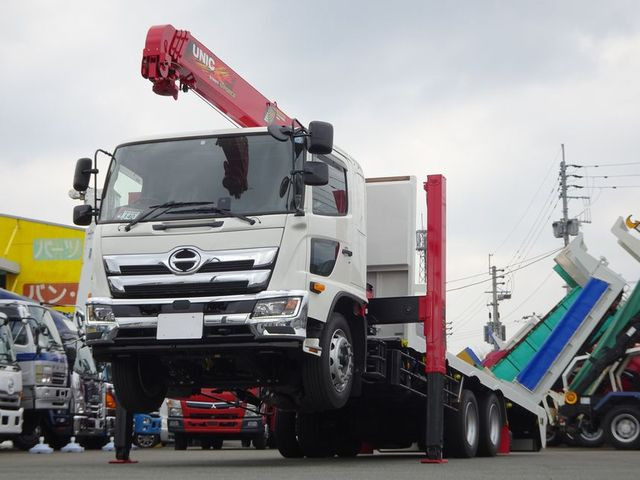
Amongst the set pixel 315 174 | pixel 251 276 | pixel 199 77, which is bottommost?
pixel 251 276

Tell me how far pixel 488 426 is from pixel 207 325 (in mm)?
5385

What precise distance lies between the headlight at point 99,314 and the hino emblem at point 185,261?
2.34 feet

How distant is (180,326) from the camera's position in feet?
31.5

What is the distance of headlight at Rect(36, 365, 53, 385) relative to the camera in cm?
1800

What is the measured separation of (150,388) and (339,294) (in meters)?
2.14

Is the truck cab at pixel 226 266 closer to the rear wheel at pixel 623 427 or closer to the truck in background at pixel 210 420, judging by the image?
the truck in background at pixel 210 420

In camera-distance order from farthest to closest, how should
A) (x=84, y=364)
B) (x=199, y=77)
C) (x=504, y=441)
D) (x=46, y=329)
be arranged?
(x=84, y=364), (x=46, y=329), (x=504, y=441), (x=199, y=77)

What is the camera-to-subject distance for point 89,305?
10.0 meters

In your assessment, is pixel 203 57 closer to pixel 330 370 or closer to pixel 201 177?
pixel 201 177

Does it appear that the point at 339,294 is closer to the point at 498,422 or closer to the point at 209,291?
the point at 209,291

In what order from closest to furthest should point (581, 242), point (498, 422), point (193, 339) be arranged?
1. point (193, 339)
2. point (498, 422)
3. point (581, 242)

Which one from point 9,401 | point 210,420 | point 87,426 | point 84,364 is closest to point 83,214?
point 9,401

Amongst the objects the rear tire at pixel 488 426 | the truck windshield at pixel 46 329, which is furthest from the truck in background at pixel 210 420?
the rear tire at pixel 488 426

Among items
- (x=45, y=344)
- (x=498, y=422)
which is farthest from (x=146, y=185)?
(x=45, y=344)
